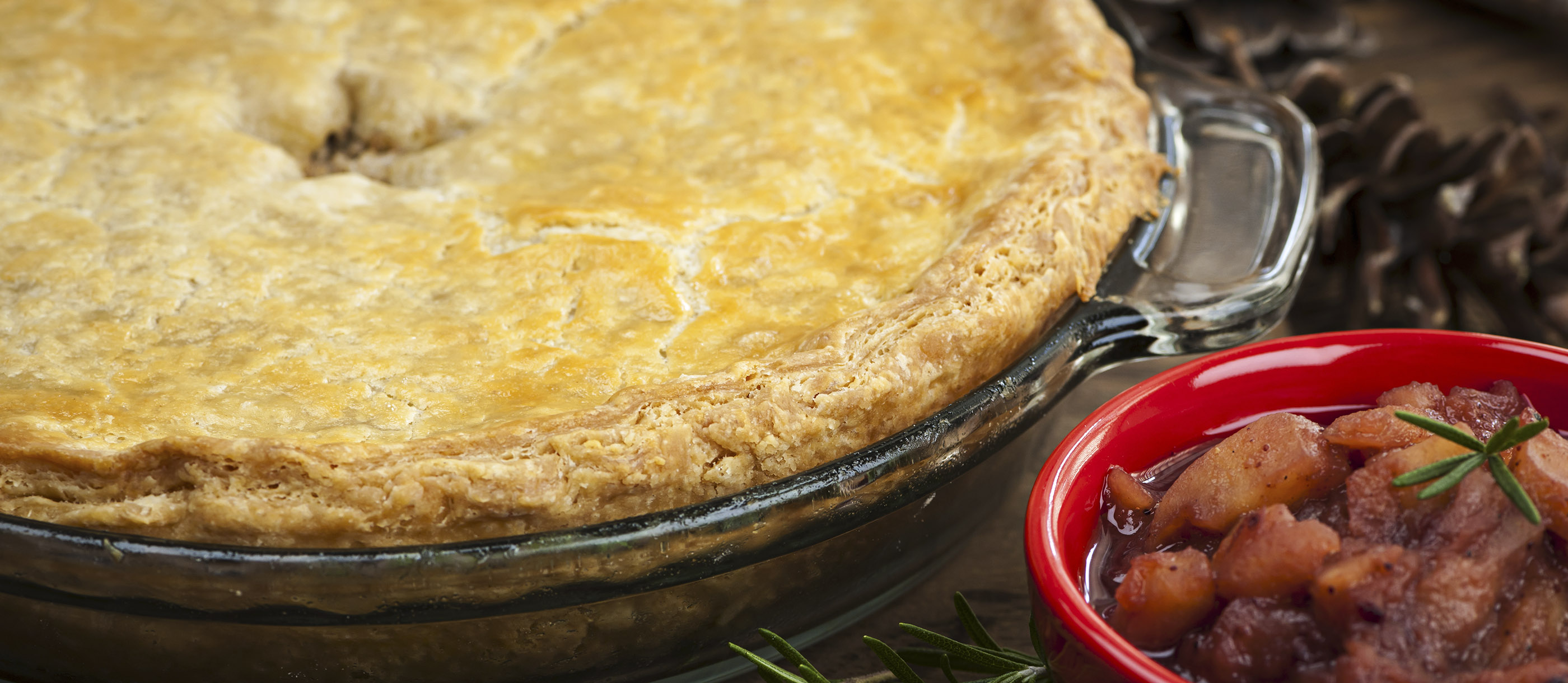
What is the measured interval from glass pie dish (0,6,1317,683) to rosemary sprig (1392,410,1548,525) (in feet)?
1.49

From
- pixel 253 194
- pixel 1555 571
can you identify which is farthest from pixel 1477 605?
pixel 253 194

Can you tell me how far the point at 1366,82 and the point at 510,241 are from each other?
249 centimetres

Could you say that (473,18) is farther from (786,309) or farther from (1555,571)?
(1555,571)

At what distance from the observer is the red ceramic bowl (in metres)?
1.20

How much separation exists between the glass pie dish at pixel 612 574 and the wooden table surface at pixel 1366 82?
0.14ft

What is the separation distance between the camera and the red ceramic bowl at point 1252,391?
1.20 m

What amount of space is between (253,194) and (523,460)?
0.77 metres

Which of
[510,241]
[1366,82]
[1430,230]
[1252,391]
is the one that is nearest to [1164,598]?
[1252,391]

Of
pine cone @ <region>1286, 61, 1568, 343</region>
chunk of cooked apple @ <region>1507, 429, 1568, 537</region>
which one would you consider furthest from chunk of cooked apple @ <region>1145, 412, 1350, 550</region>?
pine cone @ <region>1286, 61, 1568, 343</region>

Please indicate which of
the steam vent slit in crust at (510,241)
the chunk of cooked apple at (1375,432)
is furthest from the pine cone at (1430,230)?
the chunk of cooked apple at (1375,432)

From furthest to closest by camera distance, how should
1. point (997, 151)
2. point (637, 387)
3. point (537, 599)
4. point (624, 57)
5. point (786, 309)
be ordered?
point (624, 57)
point (997, 151)
point (786, 309)
point (637, 387)
point (537, 599)

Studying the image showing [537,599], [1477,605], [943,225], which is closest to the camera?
[1477,605]

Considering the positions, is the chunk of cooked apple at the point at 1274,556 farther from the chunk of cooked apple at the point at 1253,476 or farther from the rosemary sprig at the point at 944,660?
the rosemary sprig at the point at 944,660

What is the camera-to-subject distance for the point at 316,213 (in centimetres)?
166
